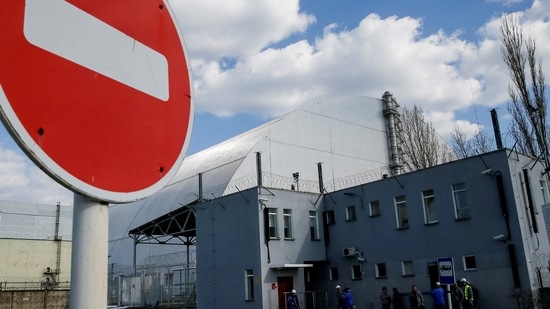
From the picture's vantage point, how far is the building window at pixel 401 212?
26062 millimetres

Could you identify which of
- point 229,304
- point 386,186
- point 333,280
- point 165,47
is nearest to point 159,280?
point 229,304

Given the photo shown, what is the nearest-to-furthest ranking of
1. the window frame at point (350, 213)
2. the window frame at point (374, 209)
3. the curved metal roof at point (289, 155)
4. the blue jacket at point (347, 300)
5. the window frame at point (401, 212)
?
the blue jacket at point (347, 300), the window frame at point (401, 212), the window frame at point (374, 209), the window frame at point (350, 213), the curved metal roof at point (289, 155)

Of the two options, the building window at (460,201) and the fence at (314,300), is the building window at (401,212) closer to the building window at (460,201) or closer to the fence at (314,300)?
the building window at (460,201)

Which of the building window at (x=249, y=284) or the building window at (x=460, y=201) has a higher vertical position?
the building window at (x=460, y=201)

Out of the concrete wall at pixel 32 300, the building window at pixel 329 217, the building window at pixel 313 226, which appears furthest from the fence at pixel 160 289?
the building window at pixel 329 217

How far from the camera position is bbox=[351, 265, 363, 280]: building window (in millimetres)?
27558

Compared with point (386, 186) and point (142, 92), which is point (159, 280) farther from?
point (142, 92)

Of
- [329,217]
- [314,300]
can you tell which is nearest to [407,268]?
[314,300]

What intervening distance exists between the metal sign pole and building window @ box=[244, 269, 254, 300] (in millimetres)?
25632

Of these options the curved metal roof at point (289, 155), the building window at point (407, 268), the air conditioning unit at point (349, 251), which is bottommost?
the building window at point (407, 268)

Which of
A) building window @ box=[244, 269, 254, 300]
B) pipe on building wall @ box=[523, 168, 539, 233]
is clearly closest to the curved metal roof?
building window @ box=[244, 269, 254, 300]

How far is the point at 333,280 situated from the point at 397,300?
5.19 m

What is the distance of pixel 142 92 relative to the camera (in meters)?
2.08

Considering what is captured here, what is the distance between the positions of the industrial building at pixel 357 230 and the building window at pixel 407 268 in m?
0.05
